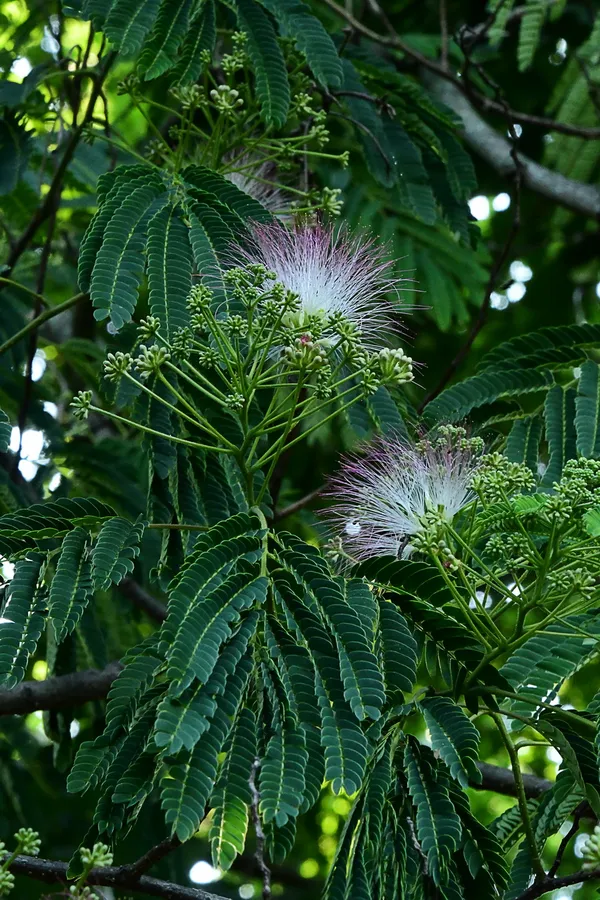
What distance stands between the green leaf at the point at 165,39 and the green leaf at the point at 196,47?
4 cm

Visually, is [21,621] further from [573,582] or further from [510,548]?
[573,582]

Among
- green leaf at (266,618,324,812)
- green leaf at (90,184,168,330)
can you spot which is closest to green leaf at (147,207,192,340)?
green leaf at (90,184,168,330)

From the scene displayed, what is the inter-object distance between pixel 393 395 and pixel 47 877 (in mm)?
1663

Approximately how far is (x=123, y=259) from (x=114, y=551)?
78 centimetres

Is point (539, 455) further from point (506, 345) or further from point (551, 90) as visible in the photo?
point (551, 90)

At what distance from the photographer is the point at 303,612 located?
2.30m

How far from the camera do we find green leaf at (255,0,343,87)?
3.47m

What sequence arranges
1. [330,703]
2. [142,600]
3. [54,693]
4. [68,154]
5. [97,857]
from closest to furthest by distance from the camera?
[97,857]
[330,703]
[54,693]
[68,154]
[142,600]

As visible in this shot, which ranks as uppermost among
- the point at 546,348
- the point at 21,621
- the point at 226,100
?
the point at 226,100

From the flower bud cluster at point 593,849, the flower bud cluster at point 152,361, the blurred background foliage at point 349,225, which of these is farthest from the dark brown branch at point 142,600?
the flower bud cluster at point 593,849

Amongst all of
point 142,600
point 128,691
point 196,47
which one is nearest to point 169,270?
point 196,47

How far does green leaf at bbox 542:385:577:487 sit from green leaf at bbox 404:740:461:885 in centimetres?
107

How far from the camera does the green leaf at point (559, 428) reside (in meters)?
3.21

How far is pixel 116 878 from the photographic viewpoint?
2508mm
